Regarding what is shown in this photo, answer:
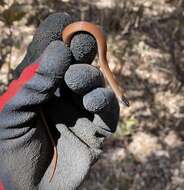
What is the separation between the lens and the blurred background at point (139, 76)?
3.03 metres

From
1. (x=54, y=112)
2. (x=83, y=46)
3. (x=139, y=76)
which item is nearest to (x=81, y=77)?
(x=83, y=46)

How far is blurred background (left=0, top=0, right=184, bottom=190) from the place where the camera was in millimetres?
3031

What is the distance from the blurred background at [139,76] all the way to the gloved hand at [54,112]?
1406mm

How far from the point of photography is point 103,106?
1169mm

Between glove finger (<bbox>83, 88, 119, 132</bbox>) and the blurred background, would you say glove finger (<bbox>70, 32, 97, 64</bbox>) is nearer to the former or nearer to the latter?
glove finger (<bbox>83, 88, 119, 132</bbox>)

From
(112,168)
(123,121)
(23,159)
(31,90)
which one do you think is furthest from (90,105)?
(123,121)

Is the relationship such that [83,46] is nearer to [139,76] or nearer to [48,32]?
[48,32]

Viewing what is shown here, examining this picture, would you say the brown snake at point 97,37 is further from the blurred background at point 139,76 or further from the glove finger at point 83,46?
the blurred background at point 139,76

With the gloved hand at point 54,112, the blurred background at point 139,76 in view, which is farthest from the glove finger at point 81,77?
the blurred background at point 139,76

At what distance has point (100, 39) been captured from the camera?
45.4 inches

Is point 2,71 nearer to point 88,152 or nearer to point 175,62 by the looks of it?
point 175,62

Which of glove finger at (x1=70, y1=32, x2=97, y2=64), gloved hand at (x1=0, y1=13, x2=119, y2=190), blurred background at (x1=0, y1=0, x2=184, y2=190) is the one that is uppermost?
glove finger at (x1=70, y1=32, x2=97, y2=64)

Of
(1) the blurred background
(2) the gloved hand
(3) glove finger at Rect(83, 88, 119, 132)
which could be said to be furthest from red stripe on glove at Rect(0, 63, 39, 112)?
(1) the blurred background

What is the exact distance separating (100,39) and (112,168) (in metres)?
1.93
